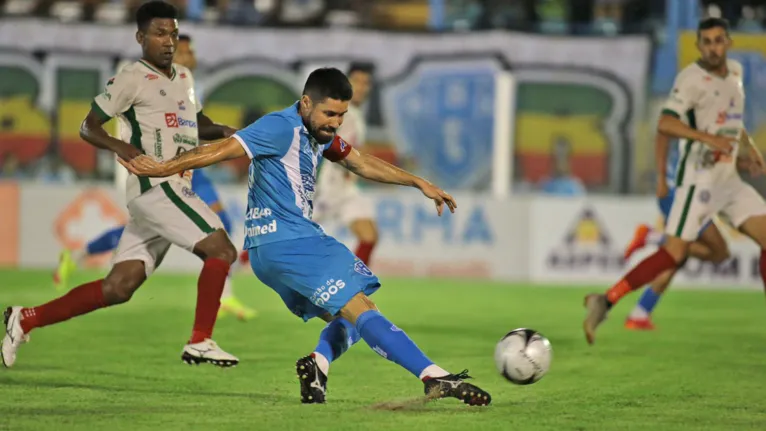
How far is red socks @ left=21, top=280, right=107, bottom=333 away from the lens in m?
7.66

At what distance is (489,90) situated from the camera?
68.5ft

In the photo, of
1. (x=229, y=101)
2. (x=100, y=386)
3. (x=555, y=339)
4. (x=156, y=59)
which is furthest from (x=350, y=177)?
(x=229, y=101)

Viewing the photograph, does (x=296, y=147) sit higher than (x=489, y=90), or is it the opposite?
(x=296, y=147)

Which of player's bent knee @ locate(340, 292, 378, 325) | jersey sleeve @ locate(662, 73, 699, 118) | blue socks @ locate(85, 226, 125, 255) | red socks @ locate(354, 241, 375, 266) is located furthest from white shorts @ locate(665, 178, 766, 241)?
blue socks @ locate(85, 226, 125, 255)

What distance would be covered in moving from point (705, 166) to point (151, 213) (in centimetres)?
427

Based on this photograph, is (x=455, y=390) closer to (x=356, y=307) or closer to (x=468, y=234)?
(x=356, y=307)

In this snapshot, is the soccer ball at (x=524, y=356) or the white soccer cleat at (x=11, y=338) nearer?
the soccer ball at (x=524, y=356)

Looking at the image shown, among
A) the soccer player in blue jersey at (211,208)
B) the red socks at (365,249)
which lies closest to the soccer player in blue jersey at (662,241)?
the red socks at (365,249)

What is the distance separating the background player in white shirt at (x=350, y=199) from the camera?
12.3 metres

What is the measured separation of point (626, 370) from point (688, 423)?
2.13 meters

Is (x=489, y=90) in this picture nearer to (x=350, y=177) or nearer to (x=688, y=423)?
(x=350, y=177)

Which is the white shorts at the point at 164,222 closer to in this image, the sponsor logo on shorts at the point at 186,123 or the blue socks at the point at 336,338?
the sponsor logo on shorts at the point at 186,123

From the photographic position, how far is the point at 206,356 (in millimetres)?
7480

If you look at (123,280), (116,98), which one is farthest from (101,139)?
(123,280)
